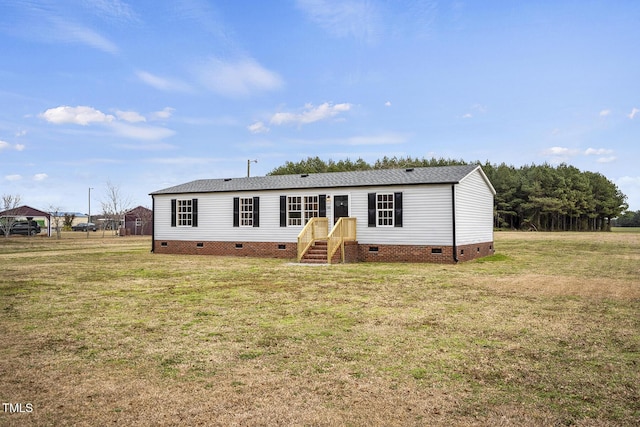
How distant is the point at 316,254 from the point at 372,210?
132 inches

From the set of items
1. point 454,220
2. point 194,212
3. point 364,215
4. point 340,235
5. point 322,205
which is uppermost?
A: point 322,205

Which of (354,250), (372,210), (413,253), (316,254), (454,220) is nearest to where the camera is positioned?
(454,220)

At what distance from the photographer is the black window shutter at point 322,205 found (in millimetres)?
21289

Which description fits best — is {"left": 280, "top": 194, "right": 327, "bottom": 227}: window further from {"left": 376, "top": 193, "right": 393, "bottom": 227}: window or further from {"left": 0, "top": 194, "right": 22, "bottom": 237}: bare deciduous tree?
{"left": 0, "top": 194, "right": 22, "bottom": 237}: bare deciduous tree

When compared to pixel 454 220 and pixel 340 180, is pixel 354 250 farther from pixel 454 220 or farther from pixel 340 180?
pixel 454 220

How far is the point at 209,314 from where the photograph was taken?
8.41m

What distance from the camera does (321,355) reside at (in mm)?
5895

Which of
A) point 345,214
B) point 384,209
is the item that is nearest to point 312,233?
point 345,214

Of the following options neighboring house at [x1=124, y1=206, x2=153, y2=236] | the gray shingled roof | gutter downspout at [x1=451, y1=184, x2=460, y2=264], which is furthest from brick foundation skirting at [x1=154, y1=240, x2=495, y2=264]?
neighboring house at [x1=124, y1=206, x2=153, y2=236]

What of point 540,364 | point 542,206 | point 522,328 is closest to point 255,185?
point 522,328

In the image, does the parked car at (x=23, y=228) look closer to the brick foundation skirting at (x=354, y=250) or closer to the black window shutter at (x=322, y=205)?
the brick foundation skirting at (x=354, y=250)

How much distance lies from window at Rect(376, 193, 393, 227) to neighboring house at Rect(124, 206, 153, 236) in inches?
1611

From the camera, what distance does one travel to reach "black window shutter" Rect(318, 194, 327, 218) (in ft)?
69.8

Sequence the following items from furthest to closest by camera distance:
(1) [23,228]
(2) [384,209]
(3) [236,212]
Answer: (1) [23,228], (3) [236,212], (2) [384,209]
